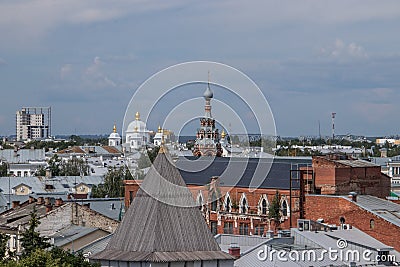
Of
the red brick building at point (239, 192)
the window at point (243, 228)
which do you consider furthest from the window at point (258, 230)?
the window at point (243, 228)

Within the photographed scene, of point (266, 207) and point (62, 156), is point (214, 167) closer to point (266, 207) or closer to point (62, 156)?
point (266, 207)

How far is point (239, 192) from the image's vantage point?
72875 millimetres

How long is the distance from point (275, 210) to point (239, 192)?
6698mm

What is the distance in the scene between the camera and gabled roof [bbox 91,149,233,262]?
28.8 meters

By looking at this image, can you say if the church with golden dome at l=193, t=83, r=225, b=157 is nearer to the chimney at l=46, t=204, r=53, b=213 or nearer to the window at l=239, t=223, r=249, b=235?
the window at l=239, t=223, r=249, b=235

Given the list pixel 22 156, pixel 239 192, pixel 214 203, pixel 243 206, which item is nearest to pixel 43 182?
pixel 214 203

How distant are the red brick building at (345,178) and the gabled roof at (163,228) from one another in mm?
28211

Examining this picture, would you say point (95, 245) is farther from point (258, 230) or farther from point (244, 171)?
point (244, 171)

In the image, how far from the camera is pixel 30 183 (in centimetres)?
10556

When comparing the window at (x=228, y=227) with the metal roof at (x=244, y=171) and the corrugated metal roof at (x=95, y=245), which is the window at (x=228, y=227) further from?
the corrugated metal roof at (x=95, y=245)

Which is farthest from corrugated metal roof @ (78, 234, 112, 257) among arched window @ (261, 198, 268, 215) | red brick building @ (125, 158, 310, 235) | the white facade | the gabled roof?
arched window @ (261, 198, 268, 215)

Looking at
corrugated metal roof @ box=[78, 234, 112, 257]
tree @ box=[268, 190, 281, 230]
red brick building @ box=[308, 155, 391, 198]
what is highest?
red brick building @ box=[308, 155, 391, 198]

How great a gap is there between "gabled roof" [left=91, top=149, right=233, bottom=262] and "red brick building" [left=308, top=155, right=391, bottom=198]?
92.6 ft

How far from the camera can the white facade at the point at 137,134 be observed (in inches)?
Result: 1604
